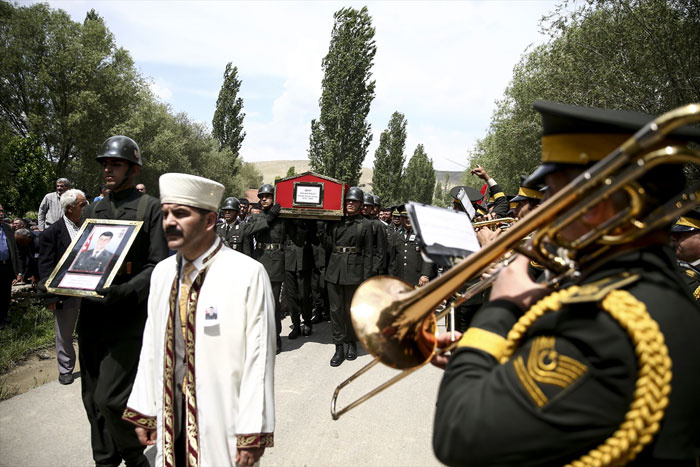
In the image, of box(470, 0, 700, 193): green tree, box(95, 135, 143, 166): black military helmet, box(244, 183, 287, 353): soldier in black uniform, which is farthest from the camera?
box(470, 0, 700, 193): green tree

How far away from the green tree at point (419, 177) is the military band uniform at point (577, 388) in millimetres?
52306

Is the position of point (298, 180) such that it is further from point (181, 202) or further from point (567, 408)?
point (567, 408)

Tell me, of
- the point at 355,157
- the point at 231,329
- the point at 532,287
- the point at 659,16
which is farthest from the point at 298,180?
the point at 355,157

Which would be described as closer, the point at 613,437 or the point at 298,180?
the point at 613,437

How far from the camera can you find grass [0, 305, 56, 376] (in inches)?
217

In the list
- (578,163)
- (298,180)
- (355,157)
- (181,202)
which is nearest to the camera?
(578,163)

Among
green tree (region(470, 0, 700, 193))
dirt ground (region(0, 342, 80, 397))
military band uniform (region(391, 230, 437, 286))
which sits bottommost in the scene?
dirt ground (region(0, 342, 80, 397))

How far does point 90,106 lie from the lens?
2675 cm

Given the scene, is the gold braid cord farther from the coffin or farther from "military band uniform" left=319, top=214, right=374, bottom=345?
the coffin

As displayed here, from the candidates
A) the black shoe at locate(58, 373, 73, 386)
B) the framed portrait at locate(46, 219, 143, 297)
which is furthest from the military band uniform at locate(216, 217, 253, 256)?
the framed portrait at locate(46, 219, 143, 297)

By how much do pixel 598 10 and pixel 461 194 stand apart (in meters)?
13.4

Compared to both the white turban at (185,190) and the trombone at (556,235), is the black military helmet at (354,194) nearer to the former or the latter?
the white turban at (185,190)

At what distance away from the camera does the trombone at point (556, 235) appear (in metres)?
0.97

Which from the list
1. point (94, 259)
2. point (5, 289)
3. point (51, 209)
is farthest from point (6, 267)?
point (94, 259)
